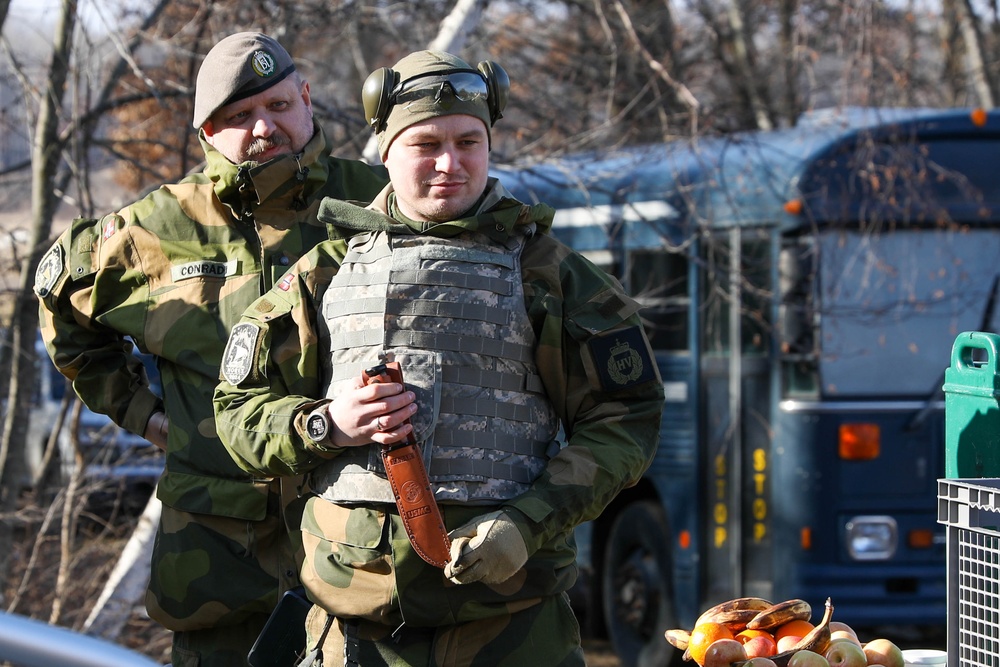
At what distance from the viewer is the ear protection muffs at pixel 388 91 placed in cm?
242

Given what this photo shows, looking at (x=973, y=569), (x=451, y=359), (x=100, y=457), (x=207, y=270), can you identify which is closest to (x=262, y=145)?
(x=207, y=270)

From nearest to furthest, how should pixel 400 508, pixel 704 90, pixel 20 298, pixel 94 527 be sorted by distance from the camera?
pixel 400 508, pixel 20 298, pixel 94 527, pixel 704 90

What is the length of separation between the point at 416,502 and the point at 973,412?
1.14m

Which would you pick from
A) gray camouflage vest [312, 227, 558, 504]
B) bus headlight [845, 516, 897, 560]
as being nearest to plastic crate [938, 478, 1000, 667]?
gray camouflage vest [312, 227, 558, 504]

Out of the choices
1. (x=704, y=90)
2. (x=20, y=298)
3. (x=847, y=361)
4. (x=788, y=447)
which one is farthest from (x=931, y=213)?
(x=704, y=90)

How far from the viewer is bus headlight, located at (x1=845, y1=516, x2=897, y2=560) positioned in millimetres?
5781

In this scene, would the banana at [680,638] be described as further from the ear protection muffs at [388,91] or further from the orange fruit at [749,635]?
the ear protection muffs at [388,91]

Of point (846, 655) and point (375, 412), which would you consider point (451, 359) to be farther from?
point (846, 655)

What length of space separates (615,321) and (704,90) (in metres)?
9.43

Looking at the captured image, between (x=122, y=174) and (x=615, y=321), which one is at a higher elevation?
(x=122, y=174)

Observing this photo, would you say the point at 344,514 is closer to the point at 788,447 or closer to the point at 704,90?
the point at 788,447

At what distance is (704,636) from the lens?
8.27ft

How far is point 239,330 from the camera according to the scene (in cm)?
251

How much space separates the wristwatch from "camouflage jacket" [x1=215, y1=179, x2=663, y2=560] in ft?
0.08
